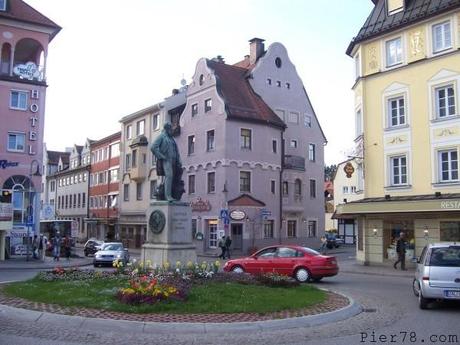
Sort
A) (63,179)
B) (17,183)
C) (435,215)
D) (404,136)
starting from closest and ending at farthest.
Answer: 1. (435,215)
2. (404,136)
3. (17,183)
4. (63,179)

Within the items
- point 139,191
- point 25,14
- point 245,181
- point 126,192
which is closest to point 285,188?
point 245,181

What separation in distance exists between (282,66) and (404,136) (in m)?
22.3

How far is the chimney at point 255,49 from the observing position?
47812 millimetres

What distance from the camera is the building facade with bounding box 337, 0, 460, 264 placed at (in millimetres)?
25938

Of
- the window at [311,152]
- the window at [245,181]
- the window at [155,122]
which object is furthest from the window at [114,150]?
the window at [311,152]

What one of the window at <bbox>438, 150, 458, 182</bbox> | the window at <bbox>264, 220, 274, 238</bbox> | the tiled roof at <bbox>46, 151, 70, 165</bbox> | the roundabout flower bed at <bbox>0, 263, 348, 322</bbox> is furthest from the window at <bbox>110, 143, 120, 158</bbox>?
the roundabout flower bed at <bbox>0, 263, 348, 322</bbox>

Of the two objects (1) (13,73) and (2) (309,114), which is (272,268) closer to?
(1) (13,73)

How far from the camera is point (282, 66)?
48.5m

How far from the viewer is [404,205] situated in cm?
2627

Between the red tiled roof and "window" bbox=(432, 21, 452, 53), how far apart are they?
63.1 feet

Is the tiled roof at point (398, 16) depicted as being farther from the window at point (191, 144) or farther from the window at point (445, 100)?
the window at point (191, 144)

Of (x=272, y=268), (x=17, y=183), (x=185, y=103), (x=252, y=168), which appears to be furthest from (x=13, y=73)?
(x=272, y=268)

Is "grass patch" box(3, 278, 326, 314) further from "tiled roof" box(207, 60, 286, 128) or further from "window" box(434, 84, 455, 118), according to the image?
"tiled roof" box(207, 60, 286, 128)

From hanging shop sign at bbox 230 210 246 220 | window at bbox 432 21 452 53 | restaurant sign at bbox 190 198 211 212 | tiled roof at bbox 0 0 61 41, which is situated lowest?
hanging shop sign at bbox 230 210 246 220
